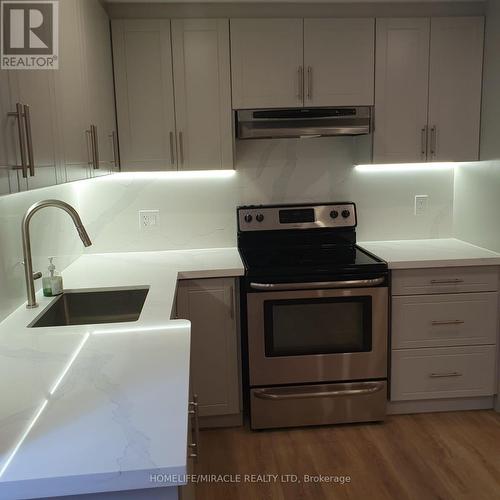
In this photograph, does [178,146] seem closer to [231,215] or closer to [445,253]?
[231,215]

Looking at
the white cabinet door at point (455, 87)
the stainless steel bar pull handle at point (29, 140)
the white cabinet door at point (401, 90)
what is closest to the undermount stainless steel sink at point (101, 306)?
the stainless steel bar pull handle at point (29, 140)

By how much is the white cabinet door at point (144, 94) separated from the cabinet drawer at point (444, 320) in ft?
4.94

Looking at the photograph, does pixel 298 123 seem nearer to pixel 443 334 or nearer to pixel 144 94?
pixel 144 94

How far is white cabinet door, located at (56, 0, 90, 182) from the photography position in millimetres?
1771

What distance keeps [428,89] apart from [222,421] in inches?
86.5

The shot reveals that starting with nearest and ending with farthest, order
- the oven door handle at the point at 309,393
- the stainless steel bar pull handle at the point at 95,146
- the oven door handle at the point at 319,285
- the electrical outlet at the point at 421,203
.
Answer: the stainless steel bar pull handle at the point at 95,146
the oven door handle at the point at 319,285
the oven door handle at the point at 309,393
the electrical outlet at the point at 421,203

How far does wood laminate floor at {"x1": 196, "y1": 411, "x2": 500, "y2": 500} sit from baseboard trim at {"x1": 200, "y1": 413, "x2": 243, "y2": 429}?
44mm

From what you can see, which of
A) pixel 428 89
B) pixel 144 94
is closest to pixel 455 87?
pixel 428 89

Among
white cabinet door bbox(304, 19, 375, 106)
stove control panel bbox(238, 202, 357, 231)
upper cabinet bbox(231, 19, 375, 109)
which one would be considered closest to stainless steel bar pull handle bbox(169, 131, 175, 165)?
upper cabinet bbox(231, 19, 375, 109)

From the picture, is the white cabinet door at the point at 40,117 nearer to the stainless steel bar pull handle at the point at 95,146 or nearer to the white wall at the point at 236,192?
the stainless steel bar pull handle at the point at 95,146

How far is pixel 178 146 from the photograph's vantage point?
2.81 meters

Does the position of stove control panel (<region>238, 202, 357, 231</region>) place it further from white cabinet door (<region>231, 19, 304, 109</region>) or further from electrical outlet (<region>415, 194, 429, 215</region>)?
white cabinet door (<region>231, 19, 304, 109</region>)

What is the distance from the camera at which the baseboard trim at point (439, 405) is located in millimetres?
2902

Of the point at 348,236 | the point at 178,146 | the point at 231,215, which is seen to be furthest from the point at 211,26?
the point at 348,236
